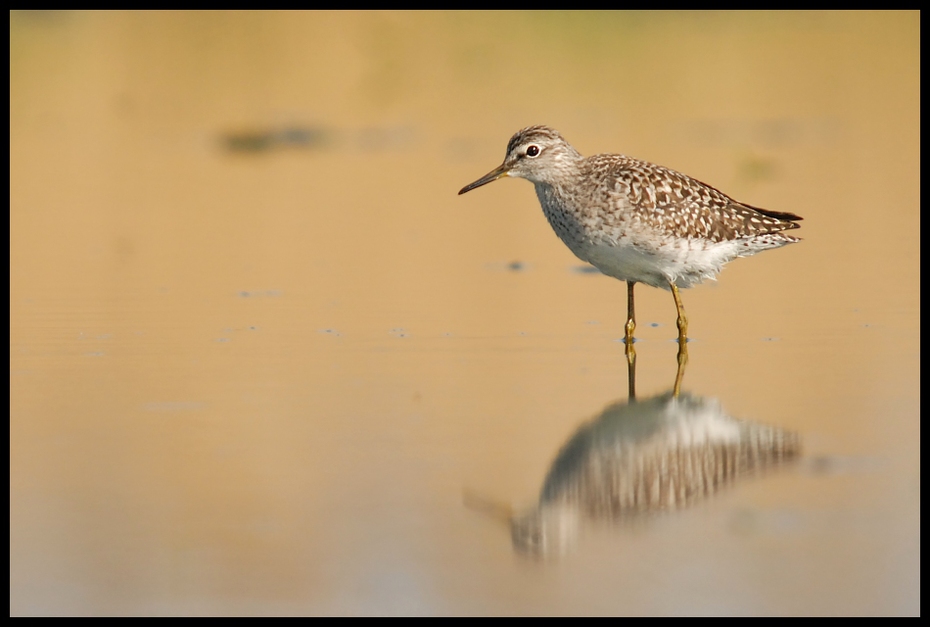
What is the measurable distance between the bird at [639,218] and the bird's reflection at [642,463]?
202 centimetres

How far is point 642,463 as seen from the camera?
6.60m

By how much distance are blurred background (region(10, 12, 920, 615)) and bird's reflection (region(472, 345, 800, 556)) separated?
0.8 inches

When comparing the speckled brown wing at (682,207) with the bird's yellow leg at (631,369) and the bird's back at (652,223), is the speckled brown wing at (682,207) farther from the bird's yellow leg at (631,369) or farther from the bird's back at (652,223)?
the bird's yellow leg at (631,369)

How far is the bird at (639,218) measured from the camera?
9.57 metres

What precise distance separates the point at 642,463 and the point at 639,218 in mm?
3291

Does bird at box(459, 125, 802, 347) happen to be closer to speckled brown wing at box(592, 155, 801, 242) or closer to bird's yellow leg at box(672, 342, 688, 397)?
speckled brown wing at box(592, 155, 801, 242)

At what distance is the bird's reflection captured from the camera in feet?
19.6

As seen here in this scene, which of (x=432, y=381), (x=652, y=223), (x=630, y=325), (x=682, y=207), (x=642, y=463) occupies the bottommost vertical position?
(x=642, y=463)

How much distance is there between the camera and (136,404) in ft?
25.4

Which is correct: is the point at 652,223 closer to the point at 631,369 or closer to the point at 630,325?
the point at 630,325

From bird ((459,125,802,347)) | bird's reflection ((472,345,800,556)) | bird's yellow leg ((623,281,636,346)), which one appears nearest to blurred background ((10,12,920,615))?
bird's reflection ((472,345,800,556))

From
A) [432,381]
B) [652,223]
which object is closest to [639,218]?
[652,223]

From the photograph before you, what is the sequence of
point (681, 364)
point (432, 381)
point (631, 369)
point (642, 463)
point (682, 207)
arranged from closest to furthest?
1. point (642, 463)
2. point (432, 381)
3. point (631, 369)
4. point (681, 364)
5. point (682, 207)

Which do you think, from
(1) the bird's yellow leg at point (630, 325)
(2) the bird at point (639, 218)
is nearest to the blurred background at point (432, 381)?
(1) the bird's yellow leg at point (630, 325)
